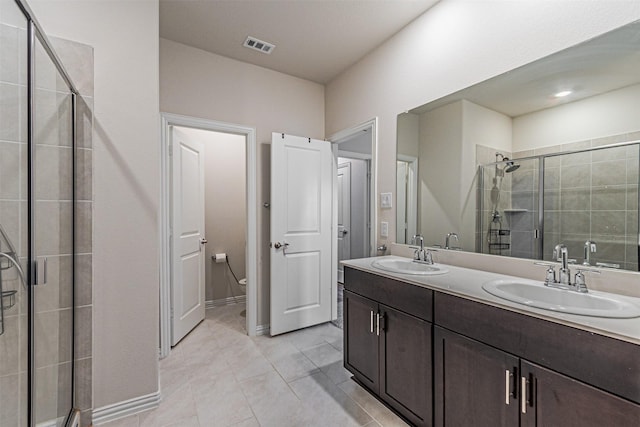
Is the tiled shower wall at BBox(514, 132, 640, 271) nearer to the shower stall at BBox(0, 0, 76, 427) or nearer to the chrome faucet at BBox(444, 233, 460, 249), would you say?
the chrome faucet at BBox(444, 233, 460, 249)

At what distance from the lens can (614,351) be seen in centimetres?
89

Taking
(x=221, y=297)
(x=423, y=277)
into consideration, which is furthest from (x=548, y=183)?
(x=221, y=297)

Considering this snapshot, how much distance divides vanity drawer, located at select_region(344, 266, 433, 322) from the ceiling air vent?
2080mm

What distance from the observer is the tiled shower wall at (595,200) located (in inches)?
48.9

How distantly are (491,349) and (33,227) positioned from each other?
6.81 ft

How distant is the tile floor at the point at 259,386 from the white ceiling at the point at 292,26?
2739 millimetres

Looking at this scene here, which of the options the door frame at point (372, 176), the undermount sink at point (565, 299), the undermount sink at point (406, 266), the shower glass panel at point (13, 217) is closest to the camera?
the undermount sink at point (565, 299)

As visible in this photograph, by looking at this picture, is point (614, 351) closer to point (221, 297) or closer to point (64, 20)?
point (64, 20)

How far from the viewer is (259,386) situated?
6.63ft

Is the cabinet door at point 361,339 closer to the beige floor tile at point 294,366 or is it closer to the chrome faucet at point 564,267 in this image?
the beige floor tile at point 294,366

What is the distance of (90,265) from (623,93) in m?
2.87

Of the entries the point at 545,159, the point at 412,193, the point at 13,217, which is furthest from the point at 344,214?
the point at 13,217

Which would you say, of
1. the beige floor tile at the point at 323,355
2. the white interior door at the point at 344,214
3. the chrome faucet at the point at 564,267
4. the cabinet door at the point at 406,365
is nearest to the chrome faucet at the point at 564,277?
the chrome faucet at the point at 564,267

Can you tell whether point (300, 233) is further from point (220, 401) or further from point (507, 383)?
point (507, 383)
